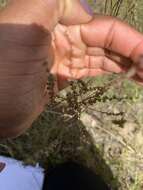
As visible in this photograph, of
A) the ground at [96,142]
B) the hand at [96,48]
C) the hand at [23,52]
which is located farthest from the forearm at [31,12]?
the ground at [96,142]

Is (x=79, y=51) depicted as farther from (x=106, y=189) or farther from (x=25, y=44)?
(x=106, y=189)

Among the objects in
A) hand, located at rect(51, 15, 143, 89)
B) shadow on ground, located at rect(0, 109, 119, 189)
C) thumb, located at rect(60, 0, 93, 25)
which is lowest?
shadow on ground, located at rect(0, 109, 119, 189)

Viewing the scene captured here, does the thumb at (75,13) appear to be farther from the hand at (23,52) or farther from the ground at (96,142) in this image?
the ground at (96,142)

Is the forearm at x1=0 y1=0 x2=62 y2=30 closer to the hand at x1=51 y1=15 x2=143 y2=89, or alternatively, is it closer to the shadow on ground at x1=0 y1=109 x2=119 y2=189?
the hand at x1=51 y1=15 x2=143 y2=89

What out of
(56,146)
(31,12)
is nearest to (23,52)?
(31,12)

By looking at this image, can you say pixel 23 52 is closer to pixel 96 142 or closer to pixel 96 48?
pixel 96 48

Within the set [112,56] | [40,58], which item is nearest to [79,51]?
[112,56]

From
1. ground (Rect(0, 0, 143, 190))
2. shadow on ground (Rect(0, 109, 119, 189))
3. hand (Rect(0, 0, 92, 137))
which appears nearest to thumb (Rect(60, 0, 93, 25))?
hand (Rect(0, 0, 92, 137))
